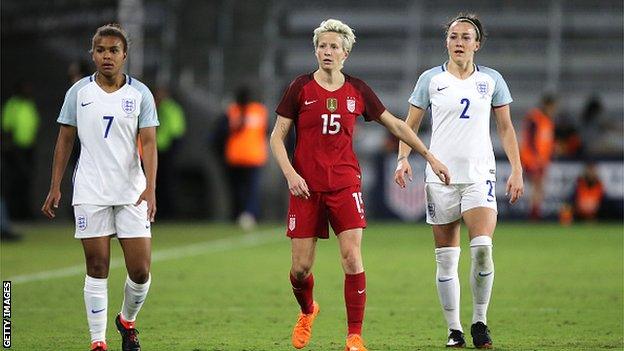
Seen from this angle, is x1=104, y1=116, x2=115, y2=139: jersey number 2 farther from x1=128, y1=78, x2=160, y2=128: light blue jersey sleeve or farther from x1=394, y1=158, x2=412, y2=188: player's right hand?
x1=394, y1=158, x2=412, y2=188: player's right hand

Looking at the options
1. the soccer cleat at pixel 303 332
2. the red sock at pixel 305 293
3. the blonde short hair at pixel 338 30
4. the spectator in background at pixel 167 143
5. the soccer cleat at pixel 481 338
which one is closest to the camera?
the blonde short hair at pixel 338 30

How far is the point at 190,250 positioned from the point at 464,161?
9.14 m

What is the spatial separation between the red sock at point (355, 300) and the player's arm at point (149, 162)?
1.31m

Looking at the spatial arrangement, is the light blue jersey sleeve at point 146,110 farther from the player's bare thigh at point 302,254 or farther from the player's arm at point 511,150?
the player's arm at point 511,150

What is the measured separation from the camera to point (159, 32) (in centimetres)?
2708

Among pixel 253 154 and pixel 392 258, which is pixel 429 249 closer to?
pixel 392 258

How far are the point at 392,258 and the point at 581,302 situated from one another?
15.8 ft

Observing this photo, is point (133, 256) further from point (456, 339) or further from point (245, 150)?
point (245, 150)

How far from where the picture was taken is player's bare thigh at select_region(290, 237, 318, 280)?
923cm

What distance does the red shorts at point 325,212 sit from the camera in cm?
910

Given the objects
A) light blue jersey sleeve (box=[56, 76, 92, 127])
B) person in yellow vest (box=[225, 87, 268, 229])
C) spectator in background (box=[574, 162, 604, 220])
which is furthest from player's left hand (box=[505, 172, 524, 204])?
spectator in background (box=[574, 162, 604, 220])

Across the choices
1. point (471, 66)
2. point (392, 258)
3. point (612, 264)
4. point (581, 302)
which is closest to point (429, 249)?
point (392, 258)

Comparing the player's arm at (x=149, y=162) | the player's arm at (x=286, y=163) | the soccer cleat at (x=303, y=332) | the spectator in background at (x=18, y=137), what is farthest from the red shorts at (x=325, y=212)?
the spectator in background at (x=18, y=137)

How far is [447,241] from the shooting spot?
9703mm
